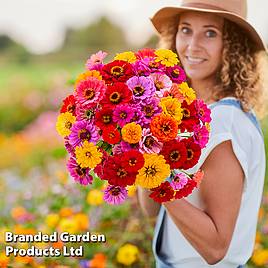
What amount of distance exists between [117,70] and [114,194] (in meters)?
0.35

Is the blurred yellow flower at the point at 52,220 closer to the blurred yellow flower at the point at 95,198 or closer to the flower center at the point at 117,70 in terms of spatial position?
the blurred yellow flower at the point at 95,198

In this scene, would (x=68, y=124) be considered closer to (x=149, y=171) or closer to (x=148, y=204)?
(x=149, y=171)

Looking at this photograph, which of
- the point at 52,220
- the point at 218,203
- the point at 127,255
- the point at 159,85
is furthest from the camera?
the point at 52,220

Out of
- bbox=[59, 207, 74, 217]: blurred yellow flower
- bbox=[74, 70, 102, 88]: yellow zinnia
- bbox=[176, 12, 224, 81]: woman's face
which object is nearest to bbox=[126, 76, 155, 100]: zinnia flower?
bbox=[74, 70, 102, 88]: yellow zinnia

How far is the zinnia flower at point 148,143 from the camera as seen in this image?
5.81 feet

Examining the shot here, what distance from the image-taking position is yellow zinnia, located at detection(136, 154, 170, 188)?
1767 mm

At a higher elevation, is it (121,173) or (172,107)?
(172,107)

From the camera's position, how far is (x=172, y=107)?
1818 millimetres

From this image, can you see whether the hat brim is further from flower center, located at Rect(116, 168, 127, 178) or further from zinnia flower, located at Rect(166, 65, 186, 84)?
flower center, located at Rect(116, 168, 127, 178)

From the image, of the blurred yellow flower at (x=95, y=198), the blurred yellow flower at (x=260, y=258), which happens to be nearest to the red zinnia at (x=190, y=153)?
the blurred yellow flower at (x=95, y=198)

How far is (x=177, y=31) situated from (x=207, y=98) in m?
0.38

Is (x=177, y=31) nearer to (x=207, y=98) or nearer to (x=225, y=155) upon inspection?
(x=207, y=98)

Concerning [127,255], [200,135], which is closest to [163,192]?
[200,135]

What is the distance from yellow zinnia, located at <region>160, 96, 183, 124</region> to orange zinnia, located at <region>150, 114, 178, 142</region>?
29 mm
